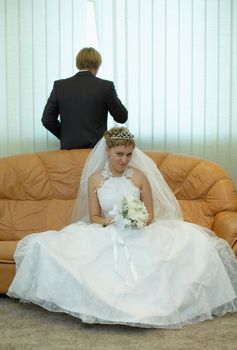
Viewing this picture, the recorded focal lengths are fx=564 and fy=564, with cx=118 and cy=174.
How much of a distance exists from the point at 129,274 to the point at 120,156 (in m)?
0.88

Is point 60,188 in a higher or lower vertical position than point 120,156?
lower

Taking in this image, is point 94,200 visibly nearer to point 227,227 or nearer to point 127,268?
point 127,268

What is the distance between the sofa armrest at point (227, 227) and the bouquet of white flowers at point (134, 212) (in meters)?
0.67

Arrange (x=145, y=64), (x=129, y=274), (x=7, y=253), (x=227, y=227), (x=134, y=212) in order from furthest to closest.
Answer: (x=145, y=64) → (x=227, y=227) → (x=7, y=253) → (x=134, y=212) → (x=129, y=274)

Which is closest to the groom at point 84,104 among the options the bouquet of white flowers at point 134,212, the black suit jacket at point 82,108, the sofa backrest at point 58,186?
the black suit jacket at point 82,108

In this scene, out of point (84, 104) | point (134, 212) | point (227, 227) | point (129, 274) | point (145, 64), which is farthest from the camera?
point (145, 64)

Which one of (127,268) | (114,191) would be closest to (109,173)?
(114,191)

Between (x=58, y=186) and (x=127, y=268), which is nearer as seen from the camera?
(x=127, y=268)

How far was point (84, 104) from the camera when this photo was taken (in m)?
4.49

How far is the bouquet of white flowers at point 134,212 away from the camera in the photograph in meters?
3.43

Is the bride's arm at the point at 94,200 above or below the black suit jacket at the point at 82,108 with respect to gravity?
below

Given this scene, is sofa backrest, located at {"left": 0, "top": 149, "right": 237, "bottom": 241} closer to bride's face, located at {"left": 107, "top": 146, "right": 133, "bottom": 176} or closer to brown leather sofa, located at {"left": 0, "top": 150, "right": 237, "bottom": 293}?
brown leather sofa, located at {"left": 0, "top": 150, "right": 237, "bottom": 293}

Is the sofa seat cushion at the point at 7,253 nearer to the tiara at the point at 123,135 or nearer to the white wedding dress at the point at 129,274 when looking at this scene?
the white wedding dress at the point at 129,274

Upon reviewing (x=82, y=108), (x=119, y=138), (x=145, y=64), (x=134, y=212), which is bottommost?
(x=134, y=212)
